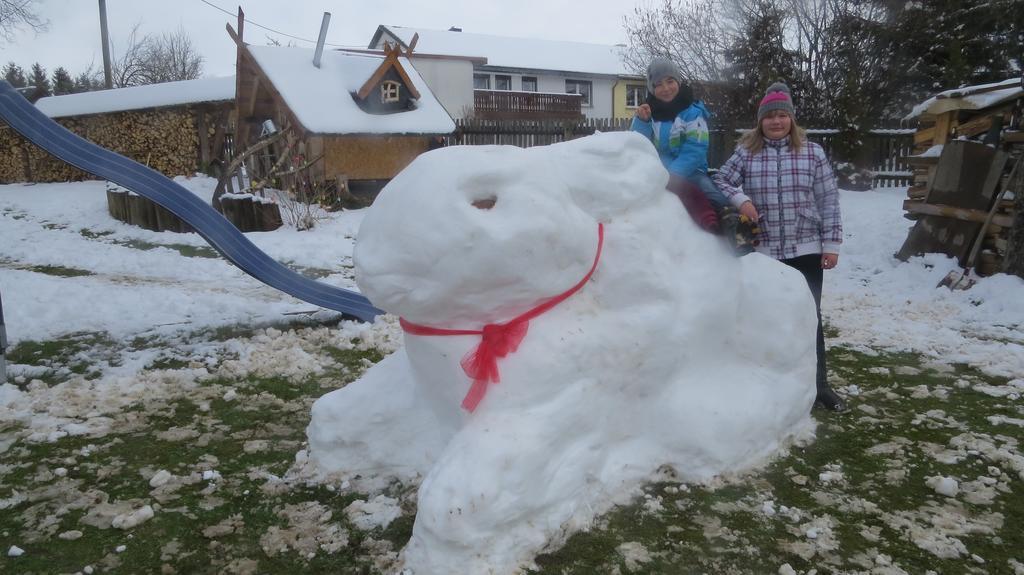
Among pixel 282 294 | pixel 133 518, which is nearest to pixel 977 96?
pixel 282 294

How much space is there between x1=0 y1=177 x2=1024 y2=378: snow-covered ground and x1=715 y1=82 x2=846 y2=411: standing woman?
1.76m

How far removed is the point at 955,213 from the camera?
7465 mm

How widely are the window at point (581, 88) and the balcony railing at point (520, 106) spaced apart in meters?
5.52

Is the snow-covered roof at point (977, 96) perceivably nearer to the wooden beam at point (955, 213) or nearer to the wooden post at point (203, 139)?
the wooden beam at point (955, 213)

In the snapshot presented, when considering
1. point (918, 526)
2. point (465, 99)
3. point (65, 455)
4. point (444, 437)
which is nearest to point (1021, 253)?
point (918, 526)

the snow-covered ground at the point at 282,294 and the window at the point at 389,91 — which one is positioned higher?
the window at the point at 389,91

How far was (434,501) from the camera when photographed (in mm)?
2387

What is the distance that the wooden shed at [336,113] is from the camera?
12211mm

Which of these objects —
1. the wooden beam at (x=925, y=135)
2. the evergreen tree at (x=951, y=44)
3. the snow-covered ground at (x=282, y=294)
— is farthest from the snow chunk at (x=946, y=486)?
the evergreen tree at (x=951, y=44)

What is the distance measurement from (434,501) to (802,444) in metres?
1.95

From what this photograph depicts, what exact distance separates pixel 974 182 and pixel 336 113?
931 cm

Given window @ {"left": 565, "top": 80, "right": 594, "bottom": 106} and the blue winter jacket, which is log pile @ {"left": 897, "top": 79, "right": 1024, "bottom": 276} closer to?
the blue winter jacket

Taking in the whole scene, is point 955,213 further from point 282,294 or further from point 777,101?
point 282,294

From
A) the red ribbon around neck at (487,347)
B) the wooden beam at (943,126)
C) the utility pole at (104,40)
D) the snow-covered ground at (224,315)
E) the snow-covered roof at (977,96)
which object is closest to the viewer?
the red ribbon around neck at (487,347)
